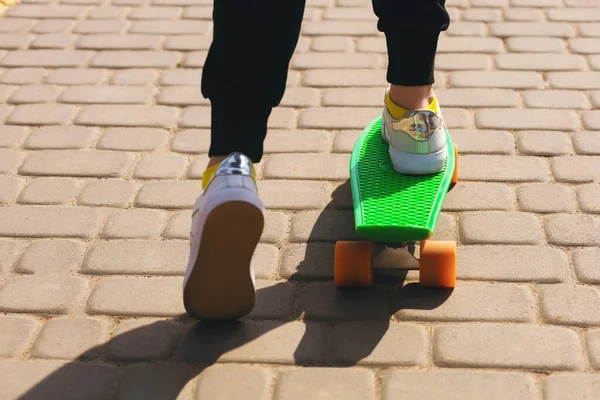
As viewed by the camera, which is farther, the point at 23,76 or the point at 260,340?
the point at 23,76

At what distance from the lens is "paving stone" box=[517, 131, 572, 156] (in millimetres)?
3391

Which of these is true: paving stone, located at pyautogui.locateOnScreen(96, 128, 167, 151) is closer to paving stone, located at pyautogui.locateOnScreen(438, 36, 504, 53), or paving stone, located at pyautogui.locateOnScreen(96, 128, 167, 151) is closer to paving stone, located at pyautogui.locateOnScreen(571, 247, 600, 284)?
paving stone, located at pyautogui.locateOnScreen(438, 36, 504, 53)

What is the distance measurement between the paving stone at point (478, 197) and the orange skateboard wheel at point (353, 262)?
552 millimetres

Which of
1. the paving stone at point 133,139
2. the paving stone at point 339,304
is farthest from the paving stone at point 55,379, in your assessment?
the paving stone at point 133,139

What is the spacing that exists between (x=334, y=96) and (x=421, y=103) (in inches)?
39.7

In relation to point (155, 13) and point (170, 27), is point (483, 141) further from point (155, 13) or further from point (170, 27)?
point (155, 13)

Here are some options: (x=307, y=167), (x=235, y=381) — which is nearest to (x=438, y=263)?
(x=235, y=381)

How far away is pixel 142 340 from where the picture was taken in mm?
2459

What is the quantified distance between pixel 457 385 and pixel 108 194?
5.09 ft

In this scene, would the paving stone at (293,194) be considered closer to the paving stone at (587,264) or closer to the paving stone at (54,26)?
the paving stone at (587,264)

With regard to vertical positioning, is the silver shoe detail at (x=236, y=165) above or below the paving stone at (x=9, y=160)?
above

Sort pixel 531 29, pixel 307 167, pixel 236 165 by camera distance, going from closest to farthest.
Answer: pixel 236 165 < pixel 307 167 < pixel 531 29

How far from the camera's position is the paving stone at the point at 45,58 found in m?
4.29

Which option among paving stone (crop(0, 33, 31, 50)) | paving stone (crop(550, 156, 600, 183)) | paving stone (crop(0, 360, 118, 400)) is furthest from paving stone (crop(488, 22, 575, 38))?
paving stone (crop(0, 360, 118, 400))
